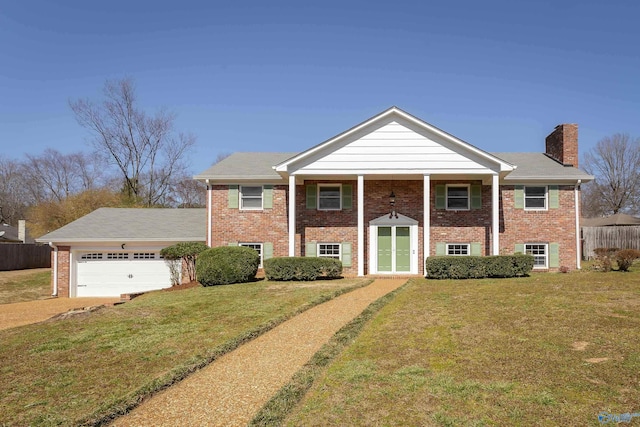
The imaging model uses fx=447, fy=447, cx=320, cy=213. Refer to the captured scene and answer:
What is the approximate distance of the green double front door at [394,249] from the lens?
19.1 meters

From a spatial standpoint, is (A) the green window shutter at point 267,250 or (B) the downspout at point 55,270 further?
(B) the downspout at point 55,270

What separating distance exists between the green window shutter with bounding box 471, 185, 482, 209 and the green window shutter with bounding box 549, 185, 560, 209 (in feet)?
10.3

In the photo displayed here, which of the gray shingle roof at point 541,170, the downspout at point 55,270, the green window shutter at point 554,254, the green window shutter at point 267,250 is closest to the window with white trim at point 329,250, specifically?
the green window shutter at point 267,250

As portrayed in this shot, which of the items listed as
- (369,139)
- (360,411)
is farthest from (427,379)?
(369,139)

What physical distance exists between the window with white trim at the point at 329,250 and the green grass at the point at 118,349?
6260 millimetres

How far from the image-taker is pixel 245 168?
21109 mm

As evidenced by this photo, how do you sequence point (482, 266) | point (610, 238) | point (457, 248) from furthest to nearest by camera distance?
point (610, 238) < point (457, 248) < point (482, 266)

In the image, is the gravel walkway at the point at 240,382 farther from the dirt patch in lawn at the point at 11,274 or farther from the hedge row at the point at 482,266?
the dirt patch in lawn at the point at 11,274

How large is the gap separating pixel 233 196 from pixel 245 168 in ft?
5.46

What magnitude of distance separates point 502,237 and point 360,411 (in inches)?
648

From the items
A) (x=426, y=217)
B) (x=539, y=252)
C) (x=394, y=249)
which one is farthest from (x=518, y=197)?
(x=394, y=249)

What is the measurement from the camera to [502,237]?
19.7 m

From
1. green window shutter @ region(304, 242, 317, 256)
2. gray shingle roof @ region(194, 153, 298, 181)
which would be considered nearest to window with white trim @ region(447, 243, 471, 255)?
green window shutter @ region(304, 242, 317, 256)

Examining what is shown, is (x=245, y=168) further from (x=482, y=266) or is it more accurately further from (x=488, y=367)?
(x=488, y=367)
